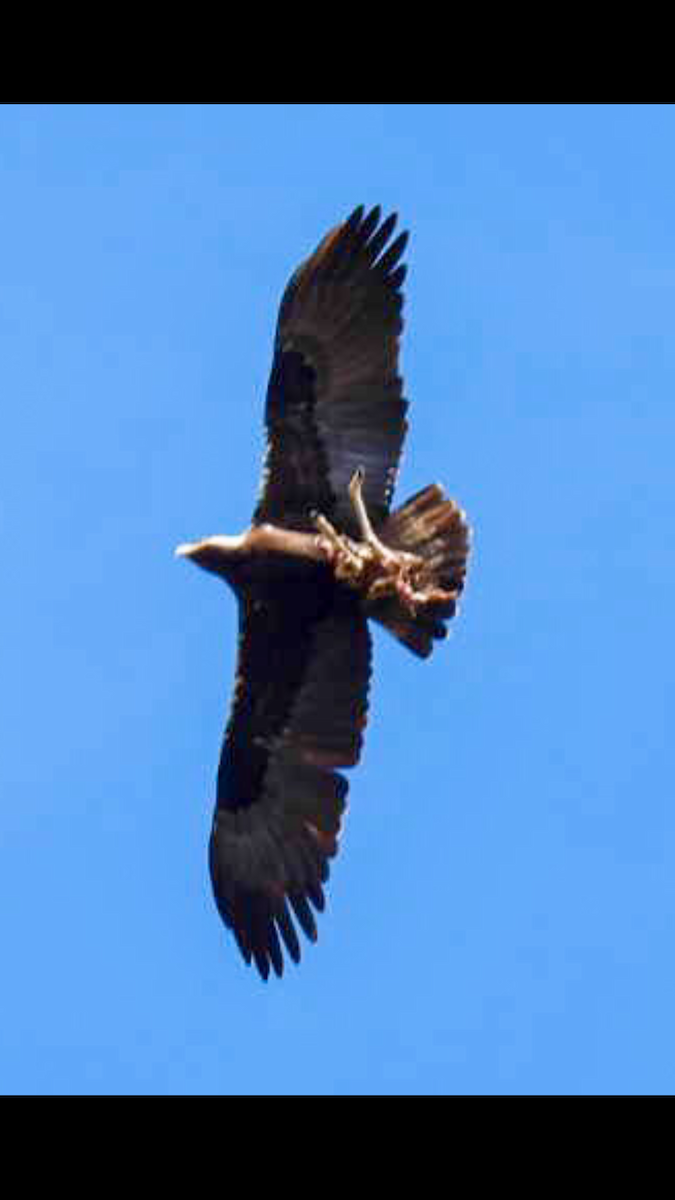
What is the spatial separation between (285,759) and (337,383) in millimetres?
2421

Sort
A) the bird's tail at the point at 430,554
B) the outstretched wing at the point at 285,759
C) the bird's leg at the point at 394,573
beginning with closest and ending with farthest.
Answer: the bird's leg at the point at 394,573 → the bird's tail at the point at 430,554 → the outstretched wing at the point at 285,759

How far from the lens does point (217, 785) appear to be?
1806 cm

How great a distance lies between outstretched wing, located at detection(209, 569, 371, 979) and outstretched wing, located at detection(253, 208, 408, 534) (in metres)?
0.61

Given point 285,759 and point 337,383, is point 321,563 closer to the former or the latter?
point 337,383

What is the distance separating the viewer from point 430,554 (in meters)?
17.1

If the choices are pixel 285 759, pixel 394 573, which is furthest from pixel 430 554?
pixel 285 759

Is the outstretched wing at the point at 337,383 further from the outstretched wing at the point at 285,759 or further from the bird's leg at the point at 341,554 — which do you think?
the outstretched wing at the point at 285,759

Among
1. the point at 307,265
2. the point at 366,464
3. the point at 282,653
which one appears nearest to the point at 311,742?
the point at 282,653

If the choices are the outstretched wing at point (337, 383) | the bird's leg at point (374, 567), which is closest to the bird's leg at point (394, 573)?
the bird's leg at point (374, 567)

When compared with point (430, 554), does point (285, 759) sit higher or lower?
lower

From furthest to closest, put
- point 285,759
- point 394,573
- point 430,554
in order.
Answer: point 285,759 → point 430,554 → point 394,573

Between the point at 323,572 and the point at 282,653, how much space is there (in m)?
0.80

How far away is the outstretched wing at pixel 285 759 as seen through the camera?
17453mm

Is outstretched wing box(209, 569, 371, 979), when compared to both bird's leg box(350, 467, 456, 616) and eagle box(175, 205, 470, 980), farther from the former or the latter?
bird's leg box(350, 467, 456, 616)
